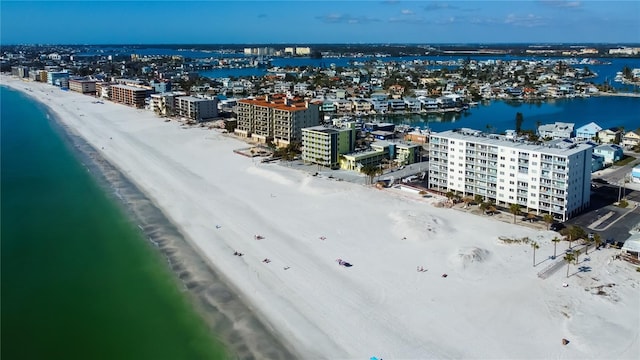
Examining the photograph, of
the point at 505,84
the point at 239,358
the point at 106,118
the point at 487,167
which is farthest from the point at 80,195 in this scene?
the point at 505,84

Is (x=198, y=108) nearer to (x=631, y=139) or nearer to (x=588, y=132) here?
(x=588, y=132)

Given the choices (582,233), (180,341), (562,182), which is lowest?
(180,341)

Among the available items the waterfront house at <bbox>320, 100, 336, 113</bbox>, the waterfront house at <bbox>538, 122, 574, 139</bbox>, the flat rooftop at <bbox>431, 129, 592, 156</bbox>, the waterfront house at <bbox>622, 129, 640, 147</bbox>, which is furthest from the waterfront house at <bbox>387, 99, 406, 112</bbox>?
the flat rooftop at <bbox>431, 129, 592, 156</bbox>

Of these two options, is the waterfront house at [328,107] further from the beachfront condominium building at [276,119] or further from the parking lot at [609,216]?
the parking lot at [609,216]

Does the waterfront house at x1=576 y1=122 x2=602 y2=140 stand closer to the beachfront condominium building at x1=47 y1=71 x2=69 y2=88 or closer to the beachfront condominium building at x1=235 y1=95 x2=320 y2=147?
the beachfront condominium building at x1=235 y1=95 x2=320 y2=147

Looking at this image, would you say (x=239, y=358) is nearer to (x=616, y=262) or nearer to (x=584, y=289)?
(x=584, y=289)

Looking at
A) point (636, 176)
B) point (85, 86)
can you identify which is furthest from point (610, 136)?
point (85, 86)

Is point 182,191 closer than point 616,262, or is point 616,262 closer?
point 616,262
